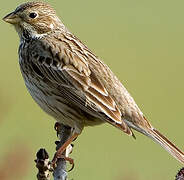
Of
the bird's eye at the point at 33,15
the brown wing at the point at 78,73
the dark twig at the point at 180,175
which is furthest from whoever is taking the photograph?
the bird's eye at the point at 33,15

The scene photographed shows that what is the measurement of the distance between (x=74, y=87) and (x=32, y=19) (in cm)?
100

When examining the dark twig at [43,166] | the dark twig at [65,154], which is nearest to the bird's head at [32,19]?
the dark twig at [65,154]

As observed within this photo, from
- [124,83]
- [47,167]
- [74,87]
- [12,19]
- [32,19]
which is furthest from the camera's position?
[124,83]

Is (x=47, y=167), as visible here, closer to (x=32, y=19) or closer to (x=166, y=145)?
(x=166, y=145)

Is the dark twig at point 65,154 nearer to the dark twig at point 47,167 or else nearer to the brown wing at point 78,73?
the dark twig at point 47,167

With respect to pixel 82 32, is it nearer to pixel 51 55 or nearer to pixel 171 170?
pixel 171 170

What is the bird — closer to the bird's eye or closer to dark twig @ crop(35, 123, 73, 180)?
the bird's eye

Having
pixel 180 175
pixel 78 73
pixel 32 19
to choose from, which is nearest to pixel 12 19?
pixel 32 19

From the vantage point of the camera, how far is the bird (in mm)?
7023

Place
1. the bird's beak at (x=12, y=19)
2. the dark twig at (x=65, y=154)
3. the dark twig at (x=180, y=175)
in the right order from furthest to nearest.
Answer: the bird's beak at (x=12, y=19)
the dark twig at (x=65, y=154)
the dark twig at (x=180, y=175)

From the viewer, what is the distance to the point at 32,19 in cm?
781

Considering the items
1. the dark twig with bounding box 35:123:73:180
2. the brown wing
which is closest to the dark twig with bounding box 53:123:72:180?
the dark twig with bounding box 35:123:73:180

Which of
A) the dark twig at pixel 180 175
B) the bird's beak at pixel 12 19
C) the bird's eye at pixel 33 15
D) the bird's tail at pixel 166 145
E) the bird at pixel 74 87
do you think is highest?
the bird's eye at pixel 33 15

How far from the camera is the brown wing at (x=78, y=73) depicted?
698cm
